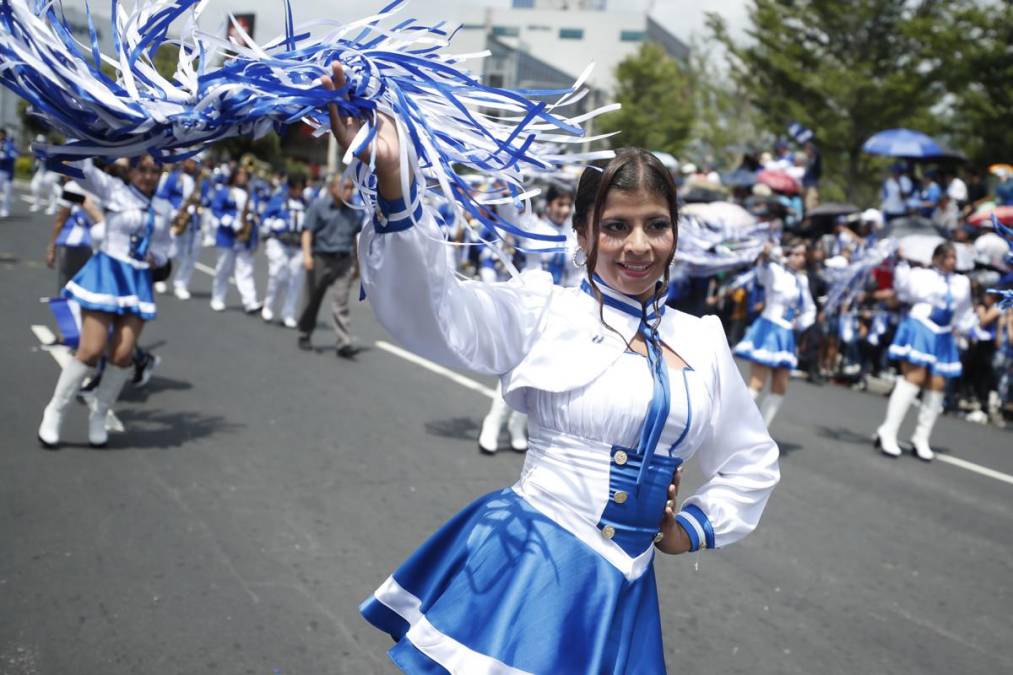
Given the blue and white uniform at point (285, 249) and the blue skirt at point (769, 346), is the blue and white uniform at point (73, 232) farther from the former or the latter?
A: the blue skirt at point (769, 346)

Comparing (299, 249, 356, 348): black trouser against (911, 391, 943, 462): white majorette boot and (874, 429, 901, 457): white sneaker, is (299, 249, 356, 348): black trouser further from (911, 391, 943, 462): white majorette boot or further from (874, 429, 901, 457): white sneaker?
(911, 391, 943, 462): white majorette boot

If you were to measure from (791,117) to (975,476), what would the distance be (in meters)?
16.5

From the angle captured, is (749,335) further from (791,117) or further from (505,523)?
(791,117)

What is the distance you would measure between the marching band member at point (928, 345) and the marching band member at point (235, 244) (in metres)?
8.09

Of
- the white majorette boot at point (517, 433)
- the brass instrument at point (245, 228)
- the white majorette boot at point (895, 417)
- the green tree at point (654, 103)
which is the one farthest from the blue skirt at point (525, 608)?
the green tree at point (654, 103)

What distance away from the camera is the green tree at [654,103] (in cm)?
3350

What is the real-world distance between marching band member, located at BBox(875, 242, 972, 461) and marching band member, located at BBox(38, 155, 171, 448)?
6123 millimetres

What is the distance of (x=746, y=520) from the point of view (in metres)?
2.60

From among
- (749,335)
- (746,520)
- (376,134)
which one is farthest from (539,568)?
(749,335)

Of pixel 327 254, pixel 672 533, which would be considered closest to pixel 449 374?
pixel 327 254

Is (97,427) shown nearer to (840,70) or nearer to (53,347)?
(53,347)

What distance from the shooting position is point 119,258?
6.32 metres

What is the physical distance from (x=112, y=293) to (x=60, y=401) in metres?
0.73

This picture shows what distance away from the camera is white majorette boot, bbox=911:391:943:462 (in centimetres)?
869
